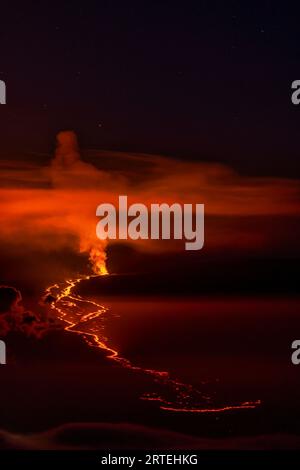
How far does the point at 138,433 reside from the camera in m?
3.22

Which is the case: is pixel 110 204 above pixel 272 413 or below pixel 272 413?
above

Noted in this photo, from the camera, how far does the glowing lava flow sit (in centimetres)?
326

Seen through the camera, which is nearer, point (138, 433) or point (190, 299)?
point (138, 433)

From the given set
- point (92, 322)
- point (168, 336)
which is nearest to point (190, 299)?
point (168, 336)

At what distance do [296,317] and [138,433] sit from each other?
2.62 ft

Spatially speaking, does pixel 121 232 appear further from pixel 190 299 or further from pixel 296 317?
pixel 296 317

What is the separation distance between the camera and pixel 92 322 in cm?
333

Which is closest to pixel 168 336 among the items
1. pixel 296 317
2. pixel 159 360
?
pixel 159 360

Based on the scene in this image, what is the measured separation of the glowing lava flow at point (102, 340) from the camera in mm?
3256

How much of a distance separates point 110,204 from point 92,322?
490 mm

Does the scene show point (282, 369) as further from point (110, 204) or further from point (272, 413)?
point (110, 204)

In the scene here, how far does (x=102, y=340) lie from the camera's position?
10.9ft
